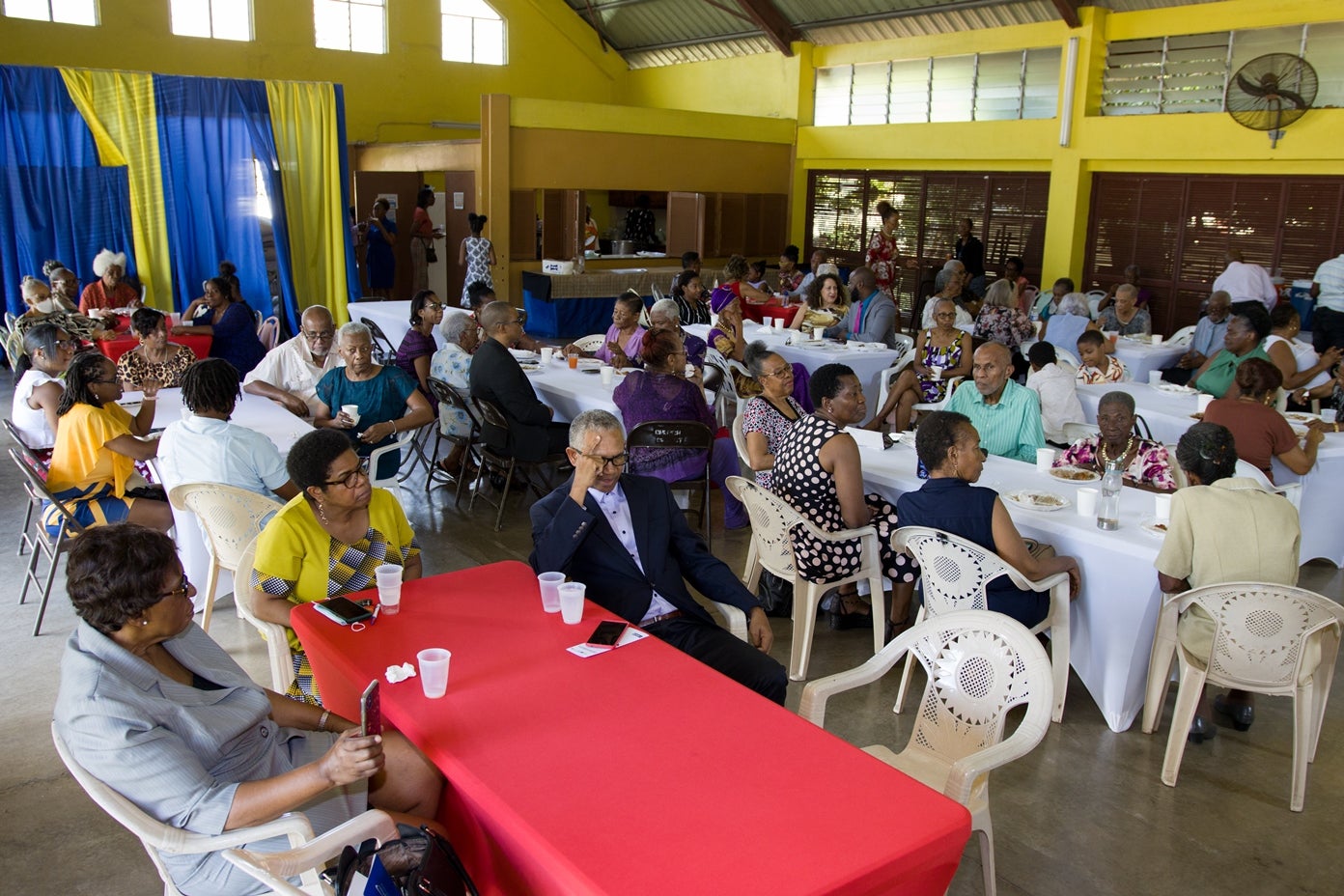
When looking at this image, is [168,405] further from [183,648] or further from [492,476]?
[183,648]

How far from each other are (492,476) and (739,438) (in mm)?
2082

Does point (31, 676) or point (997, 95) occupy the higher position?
point (997, 95)

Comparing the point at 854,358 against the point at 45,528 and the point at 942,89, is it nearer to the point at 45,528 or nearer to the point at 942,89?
the point at 45,528

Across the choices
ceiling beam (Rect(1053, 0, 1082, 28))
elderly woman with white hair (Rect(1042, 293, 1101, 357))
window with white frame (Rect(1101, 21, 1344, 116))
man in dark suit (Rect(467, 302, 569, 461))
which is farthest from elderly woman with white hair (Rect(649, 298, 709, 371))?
window with white frame (Rect(1101, 21, 1344, 116))

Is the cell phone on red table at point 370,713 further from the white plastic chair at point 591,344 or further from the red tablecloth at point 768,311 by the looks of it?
the red tablecloth at point 768,311

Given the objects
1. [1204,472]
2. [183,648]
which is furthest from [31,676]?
[1204,472]

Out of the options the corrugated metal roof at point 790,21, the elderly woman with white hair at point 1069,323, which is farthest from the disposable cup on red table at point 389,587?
the corrugated metal roof at point 790,21

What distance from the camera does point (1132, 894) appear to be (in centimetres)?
292

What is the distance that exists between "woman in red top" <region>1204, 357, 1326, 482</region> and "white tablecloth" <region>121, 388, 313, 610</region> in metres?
4.10

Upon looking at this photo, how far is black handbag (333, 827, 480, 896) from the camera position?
6.50ft

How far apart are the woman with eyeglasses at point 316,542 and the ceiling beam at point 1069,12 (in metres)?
10.9

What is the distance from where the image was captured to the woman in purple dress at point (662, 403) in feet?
17.6

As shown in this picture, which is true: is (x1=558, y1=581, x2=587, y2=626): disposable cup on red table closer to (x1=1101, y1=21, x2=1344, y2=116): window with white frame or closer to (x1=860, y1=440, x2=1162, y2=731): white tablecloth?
(x1=860, y1=440, x2=1162, y2=731): white tablecloth

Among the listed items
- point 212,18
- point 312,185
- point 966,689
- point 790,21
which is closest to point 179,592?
point 966,689
